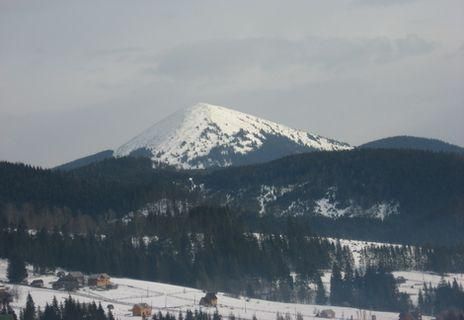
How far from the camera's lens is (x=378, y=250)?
18112 centimetres

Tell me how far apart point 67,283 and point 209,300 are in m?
17.3

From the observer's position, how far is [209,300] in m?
138

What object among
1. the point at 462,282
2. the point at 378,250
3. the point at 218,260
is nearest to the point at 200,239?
the point at 218,260

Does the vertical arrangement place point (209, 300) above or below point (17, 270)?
below

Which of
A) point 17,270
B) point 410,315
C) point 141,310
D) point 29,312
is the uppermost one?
point 17,270

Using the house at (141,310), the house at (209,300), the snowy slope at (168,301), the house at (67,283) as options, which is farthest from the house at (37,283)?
the house at (209,300)

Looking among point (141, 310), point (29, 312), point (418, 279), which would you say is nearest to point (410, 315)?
point (418, 279)

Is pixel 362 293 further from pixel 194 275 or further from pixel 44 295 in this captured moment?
pixel 44 295

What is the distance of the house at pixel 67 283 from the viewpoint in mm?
141625

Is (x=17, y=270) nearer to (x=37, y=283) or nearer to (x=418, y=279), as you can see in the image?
(x=37, y=283)

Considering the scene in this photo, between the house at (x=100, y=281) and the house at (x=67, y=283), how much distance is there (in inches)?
78.1

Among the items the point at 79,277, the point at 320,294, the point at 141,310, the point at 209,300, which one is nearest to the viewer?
the point at 141,310

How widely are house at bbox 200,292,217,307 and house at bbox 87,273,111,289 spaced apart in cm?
1316

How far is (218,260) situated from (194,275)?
6329 millimetres
